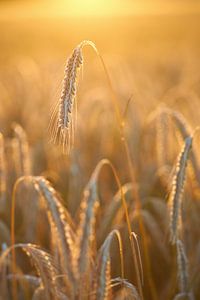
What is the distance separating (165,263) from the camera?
5.44ft

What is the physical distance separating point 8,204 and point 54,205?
82 centimetres

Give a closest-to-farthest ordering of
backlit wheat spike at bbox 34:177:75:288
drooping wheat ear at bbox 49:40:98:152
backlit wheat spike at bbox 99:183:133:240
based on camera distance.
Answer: drooping wheat ear at bbox 49:40:98:152, backlit wheat spike at bbox 34:177:75:288, backlit wheat spike at bbox 99:183:133:240

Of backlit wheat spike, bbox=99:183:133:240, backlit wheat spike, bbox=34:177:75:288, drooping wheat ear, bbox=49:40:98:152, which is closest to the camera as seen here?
drooping wheat ear, bbox=49:40:98:152

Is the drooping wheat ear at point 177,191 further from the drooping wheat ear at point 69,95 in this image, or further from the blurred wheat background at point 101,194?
the drooping wheat ear at point 69,95

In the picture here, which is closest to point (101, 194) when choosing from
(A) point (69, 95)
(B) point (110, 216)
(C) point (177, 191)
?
(B) point (110, 216)

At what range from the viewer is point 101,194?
2.01 meters

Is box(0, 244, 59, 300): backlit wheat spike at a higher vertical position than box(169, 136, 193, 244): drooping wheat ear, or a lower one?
lower

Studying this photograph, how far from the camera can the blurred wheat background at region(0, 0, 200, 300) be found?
1.08m

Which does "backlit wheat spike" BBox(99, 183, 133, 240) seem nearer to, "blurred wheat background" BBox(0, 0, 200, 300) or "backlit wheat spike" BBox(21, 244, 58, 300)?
"blurred wheat background" BBox(0, 0, 200, 300)

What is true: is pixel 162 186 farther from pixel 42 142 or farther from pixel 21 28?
pixel 21 28

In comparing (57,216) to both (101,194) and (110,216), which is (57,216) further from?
(101,194)

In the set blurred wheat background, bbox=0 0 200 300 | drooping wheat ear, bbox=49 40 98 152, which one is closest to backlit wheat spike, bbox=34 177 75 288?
Answer: blurred wheat background, bbox=0 0 200 300

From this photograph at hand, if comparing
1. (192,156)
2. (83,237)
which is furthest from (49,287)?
(192,156)

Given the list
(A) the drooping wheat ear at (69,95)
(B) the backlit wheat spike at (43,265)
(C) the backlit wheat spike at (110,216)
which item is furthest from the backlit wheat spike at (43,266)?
(C) the backlit wheat spike at (110,216)
